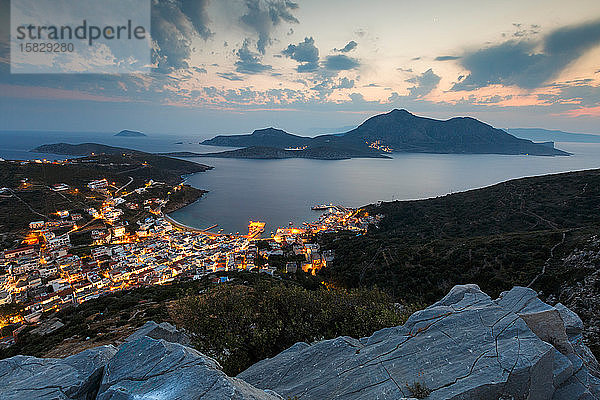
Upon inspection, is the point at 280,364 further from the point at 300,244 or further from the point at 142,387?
the point at 300,244

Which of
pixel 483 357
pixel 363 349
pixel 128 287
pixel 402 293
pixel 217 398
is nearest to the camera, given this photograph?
pixel 217 398

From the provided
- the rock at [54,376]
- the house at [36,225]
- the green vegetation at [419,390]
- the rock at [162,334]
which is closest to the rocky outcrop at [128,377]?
the rock at [54,376]

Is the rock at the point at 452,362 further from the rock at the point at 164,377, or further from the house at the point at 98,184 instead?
the house at the point at 98,184

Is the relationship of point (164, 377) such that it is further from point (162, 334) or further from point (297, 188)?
point (297, 188)

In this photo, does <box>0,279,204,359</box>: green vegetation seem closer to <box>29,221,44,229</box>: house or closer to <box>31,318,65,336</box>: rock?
<box>31,318,65,336</box>: rock

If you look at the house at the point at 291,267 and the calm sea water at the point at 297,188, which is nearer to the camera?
the house at the point at 291,267

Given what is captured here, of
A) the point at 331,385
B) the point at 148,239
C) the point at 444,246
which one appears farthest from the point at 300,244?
the point at 331,385
